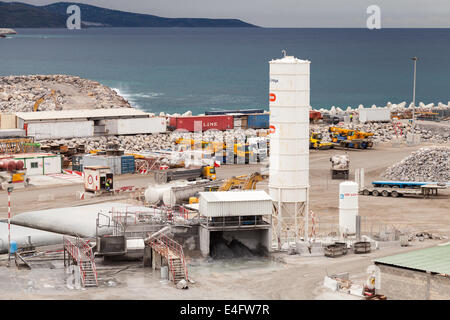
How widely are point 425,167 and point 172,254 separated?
102 ft

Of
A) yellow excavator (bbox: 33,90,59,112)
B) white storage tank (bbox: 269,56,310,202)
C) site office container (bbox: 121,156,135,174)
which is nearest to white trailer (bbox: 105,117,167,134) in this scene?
site office container (bbox: 121,156,135,174)

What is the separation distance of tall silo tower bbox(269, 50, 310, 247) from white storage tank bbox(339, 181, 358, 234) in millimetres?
2024

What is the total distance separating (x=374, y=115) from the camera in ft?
337

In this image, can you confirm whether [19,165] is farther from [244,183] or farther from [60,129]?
[60,129]

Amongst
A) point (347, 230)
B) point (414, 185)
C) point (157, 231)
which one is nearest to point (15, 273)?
point (157, 231)

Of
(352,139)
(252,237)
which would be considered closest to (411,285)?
(252,237)

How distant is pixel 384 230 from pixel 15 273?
18.8m

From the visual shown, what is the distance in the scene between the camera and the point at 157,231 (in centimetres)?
4066

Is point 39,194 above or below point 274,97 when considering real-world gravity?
below

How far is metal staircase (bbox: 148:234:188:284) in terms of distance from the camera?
3569 cm

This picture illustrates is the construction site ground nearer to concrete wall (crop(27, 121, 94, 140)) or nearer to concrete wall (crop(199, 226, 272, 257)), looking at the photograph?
concrete wall (crop(199, 226, 272, 257))

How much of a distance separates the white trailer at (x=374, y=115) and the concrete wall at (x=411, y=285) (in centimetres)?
7049

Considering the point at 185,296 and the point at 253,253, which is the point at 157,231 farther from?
the point at 185,296
